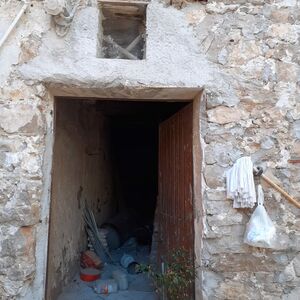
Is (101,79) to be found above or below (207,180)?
above

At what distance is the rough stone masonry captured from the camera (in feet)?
7.33

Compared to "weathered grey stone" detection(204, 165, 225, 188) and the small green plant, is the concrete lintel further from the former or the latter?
the small green plant

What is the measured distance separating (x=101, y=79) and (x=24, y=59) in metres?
0.52

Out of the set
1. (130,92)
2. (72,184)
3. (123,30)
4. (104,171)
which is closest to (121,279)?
(72,184)

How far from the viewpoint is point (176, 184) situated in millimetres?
2848

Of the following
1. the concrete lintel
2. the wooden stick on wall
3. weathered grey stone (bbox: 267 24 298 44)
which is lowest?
the wooden stick on wall

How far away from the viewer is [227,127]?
7.64 feet

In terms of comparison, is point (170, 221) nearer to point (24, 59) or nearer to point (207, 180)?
point (207, 180)

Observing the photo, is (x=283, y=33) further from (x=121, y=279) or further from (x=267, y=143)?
(x=121, y=279)

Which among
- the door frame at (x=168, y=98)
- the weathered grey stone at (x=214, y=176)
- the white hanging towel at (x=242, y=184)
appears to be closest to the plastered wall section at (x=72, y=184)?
the door frame at (x=168, y=98)

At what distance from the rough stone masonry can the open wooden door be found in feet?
0.87

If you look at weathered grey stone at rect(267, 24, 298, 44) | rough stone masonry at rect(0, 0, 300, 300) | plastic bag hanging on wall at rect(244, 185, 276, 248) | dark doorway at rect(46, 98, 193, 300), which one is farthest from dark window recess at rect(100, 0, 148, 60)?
plastic bag hanging on wall at rect(244, 185, 276, 248)

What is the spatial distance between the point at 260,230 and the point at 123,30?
1708mm

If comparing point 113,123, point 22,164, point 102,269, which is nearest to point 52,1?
point 22,164
